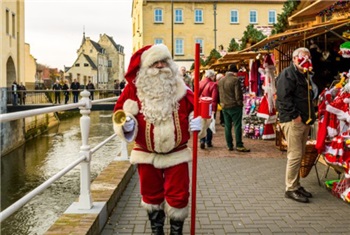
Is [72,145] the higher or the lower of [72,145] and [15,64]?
the lower

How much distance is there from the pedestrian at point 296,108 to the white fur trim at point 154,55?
2.10m

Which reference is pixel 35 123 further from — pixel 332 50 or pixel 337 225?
pixel 337 225

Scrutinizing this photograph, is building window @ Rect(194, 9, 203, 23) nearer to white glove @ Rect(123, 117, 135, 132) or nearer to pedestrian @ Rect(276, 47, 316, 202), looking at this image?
pedestrian @ Rect(276, 47, 316, 202)

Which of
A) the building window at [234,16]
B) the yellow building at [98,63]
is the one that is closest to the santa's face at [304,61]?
the building window at [234,16]

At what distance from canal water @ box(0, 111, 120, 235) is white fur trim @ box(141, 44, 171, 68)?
7.75m

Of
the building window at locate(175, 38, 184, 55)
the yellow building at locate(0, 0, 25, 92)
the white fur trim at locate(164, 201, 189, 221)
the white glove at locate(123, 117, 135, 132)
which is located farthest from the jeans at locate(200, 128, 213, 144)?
the building window at locate(175, 38, 184, 55)

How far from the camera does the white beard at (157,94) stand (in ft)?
12.1

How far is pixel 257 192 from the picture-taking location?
584 cm

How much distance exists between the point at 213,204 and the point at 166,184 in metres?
1.67

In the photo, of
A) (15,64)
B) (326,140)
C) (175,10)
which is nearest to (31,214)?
(326,140)

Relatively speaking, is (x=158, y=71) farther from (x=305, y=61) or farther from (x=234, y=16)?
(x=234, y=16)

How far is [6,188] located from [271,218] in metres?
14.2

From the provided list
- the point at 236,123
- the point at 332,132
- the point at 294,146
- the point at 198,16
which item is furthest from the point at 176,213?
the point at 198,16

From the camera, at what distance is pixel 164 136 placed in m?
3.67
